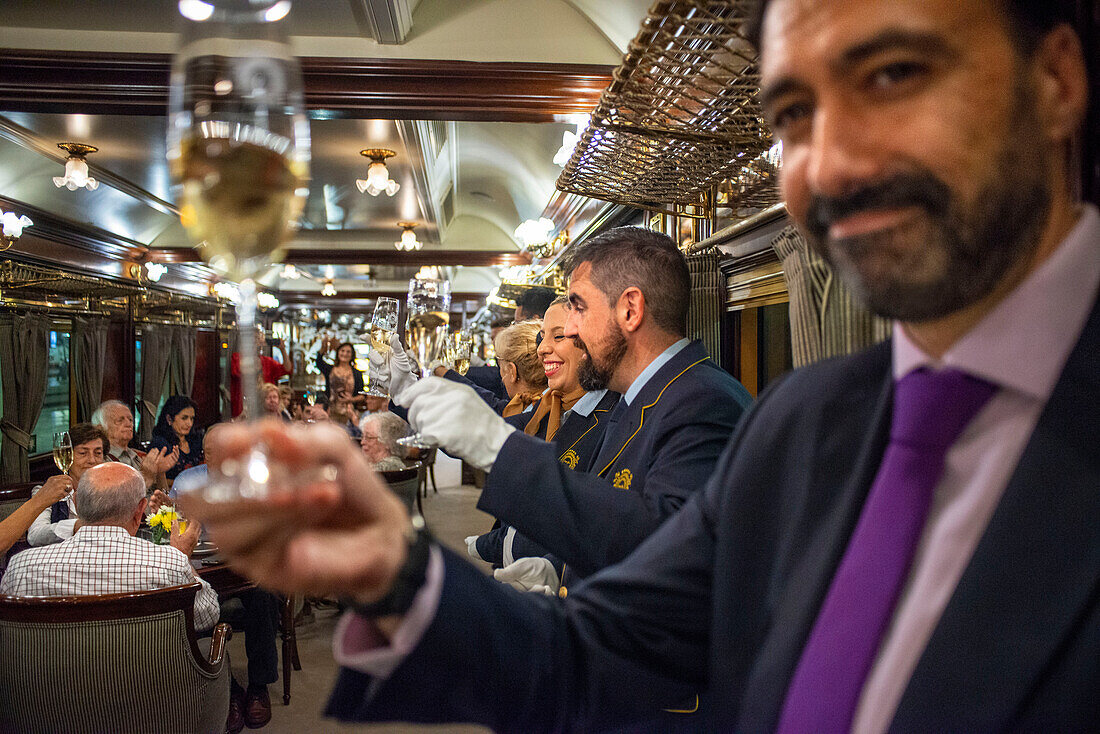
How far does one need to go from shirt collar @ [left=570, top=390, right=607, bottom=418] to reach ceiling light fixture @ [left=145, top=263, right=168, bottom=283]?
10135 millimetres

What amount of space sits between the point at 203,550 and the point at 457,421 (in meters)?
3.37

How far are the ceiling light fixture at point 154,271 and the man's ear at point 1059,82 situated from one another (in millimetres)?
12162

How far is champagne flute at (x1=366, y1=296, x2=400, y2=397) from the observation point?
1848mm

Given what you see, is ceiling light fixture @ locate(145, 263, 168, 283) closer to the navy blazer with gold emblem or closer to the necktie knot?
the navy blazer with gold emblem

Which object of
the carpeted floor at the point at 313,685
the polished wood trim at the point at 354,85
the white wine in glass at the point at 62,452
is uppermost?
the polished wood trim at the point at 354,85

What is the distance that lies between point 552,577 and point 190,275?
42.2 ft

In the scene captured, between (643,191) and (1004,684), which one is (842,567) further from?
(643,191)

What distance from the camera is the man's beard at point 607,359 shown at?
215 cm

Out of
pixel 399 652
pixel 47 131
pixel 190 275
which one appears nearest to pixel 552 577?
pixel 399 652

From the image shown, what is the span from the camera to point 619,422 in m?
2.08

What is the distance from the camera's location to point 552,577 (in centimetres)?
226

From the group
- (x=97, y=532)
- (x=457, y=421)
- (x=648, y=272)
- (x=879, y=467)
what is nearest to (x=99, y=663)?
(x=97, y=532)

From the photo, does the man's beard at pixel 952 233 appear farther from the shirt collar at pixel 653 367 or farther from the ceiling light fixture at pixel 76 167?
the ceiling light fixture at pixel 76 167

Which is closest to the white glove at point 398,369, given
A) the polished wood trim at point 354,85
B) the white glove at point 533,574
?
the white glove at point 533,574
